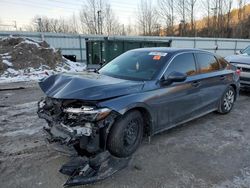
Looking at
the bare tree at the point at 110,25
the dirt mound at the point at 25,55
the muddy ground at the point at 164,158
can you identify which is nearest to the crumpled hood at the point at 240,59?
the muddy ground at the point at 164,158

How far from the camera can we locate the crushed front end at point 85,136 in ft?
10.5

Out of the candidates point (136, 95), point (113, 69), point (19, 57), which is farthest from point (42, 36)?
point (136, 95)

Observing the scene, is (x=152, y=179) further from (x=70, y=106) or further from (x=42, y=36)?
(x=42, y=36)

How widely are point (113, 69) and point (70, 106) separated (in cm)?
152

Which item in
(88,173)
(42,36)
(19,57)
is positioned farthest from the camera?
(42,36)

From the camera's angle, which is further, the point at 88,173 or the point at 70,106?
the point at 70,106

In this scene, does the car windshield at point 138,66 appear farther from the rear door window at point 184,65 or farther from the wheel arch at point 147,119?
the wheel arch at point 147,119

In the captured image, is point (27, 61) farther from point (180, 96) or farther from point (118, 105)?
point (118, 105)

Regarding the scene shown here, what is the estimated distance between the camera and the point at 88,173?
3.14m

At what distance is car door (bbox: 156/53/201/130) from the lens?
4223mm

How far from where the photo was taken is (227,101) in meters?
6.18

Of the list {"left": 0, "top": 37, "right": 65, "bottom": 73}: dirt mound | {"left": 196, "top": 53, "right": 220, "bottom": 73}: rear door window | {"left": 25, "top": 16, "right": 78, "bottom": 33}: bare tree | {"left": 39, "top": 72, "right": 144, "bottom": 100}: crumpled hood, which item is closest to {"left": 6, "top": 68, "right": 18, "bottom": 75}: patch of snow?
{"left": 0, "top": 37, "right": 65, "bottom": 73}: dirt mound

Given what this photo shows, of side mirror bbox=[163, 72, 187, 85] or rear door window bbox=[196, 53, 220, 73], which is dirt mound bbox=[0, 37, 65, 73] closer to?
rear door window bbox=[196, 53, 220, 73]

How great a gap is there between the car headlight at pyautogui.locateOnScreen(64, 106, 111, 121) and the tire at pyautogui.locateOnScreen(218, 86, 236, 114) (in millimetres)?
3660
